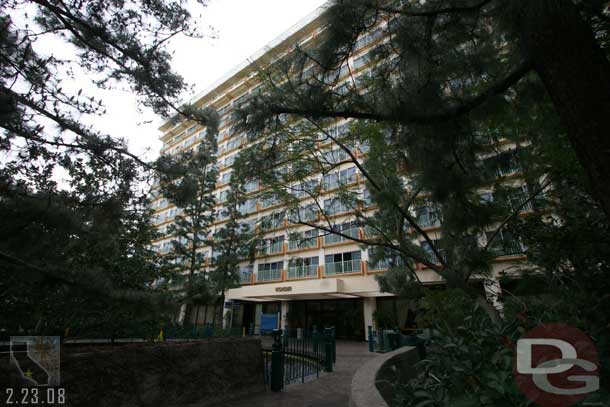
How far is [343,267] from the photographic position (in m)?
19.3

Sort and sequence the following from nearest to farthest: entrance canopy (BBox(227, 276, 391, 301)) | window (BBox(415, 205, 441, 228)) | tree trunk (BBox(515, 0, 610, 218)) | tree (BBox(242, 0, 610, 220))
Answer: tree trunk (BBox(515, 0, 610, 218))
tree (BBox(242, 0, 610, 220))
window (BBox(415, 205, 441, 228))
entrance canopy (BBox(227, 276, 391, 301))

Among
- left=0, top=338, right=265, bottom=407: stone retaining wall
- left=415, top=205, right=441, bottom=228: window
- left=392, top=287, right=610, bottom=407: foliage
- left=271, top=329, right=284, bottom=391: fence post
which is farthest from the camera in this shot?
left=415, top=205, right=441, bottom=228: window

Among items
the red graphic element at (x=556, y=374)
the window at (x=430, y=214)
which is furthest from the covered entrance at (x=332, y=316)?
the red graphic element at (x=556, y=374)

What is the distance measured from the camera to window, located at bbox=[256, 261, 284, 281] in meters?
22.6

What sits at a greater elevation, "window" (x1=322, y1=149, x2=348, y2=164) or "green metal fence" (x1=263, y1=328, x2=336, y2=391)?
"window" (x1=322, y1=149, x2=348, y2=164)

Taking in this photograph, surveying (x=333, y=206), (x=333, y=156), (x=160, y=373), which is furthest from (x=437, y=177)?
(x=333, y=206)

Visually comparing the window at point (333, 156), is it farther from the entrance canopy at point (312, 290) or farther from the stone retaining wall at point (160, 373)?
the entrance canopy at point (312, 290)

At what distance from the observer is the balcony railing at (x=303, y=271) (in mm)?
20578

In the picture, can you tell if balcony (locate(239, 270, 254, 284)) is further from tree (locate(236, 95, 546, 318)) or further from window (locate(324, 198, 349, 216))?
tree (locate(236, 95, 546, 318))

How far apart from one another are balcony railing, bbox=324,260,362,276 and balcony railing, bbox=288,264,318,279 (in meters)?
0.89

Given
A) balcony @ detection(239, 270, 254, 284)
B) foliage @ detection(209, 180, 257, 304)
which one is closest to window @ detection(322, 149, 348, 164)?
foliage @ detection(209, 180, 257, 304)

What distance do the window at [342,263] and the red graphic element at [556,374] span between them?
17.5 metres

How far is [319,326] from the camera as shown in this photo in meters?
20.4

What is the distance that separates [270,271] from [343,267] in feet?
21.3
